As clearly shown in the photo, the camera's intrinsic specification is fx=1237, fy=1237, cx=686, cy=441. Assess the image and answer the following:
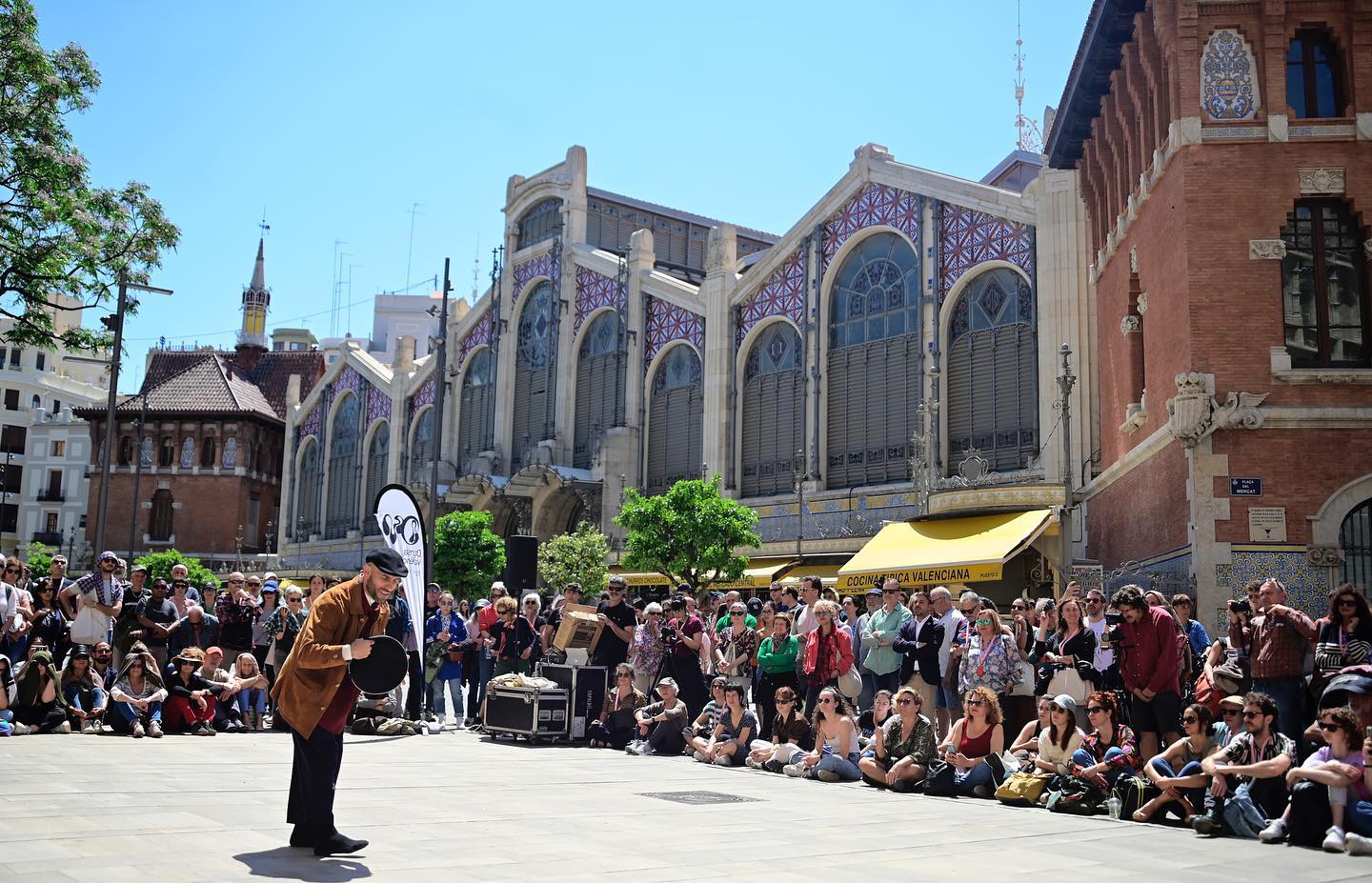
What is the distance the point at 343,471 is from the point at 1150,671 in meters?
45.9

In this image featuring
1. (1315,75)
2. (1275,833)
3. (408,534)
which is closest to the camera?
(1275,833)

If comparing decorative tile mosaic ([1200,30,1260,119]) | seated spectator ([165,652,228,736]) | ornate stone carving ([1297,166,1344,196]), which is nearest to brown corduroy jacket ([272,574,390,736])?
seated spectator ([165,652,228,736])

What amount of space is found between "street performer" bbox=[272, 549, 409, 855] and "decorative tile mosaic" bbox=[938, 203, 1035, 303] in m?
22.4

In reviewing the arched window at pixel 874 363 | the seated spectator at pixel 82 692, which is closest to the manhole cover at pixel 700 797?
the seated spectator at pixel 82 692

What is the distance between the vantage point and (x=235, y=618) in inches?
645

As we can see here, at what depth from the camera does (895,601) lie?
1380 cm

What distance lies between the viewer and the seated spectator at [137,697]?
1392cm

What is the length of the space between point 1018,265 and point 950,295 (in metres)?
1.96

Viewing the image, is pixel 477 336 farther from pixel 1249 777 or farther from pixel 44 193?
pixel 1249 777

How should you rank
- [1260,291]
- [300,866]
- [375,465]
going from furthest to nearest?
[375,465]
[1260,291]
[300,866]

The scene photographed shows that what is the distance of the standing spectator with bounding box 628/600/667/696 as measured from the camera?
632 inches

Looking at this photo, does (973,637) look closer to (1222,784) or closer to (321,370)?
(1222,784)

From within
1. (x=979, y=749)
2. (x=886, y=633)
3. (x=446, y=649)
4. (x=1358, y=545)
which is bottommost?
(x=979, y=749)

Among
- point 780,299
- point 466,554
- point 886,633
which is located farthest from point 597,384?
point 886,633
